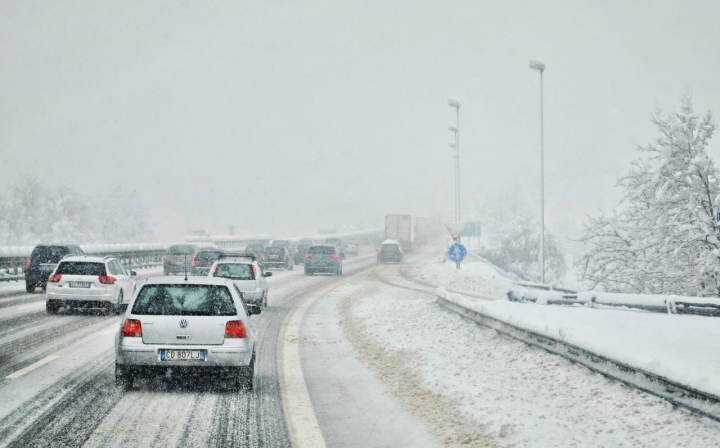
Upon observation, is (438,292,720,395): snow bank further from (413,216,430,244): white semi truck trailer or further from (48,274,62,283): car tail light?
(413,216,430,244): white semi truck trailer

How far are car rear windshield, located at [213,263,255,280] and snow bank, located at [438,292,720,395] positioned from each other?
7.22 metres

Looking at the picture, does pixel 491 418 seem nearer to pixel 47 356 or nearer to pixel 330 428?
pixel 330 428

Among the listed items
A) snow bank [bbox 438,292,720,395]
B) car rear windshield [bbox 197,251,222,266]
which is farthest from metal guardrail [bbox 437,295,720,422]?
car rear windshield [bbox 197,251,222,266]

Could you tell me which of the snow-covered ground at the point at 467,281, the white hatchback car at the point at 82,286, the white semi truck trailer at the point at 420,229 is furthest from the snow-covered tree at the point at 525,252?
the white hatchback car at the point at 82,286

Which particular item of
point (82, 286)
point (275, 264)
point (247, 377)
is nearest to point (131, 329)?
point (247, 377)

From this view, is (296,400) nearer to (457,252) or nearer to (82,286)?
(82,286)

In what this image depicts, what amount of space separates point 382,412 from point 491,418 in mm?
1295

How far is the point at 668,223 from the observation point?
3338 cm

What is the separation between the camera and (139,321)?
9.49 meters

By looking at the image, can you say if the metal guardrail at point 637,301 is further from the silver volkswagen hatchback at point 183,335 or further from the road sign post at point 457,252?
the road sign post at point 457,252

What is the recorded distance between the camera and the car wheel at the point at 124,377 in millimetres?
9461

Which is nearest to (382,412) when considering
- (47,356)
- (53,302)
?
(47,356)

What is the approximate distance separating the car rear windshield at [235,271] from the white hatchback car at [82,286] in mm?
2957

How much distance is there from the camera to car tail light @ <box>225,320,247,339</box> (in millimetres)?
9656
